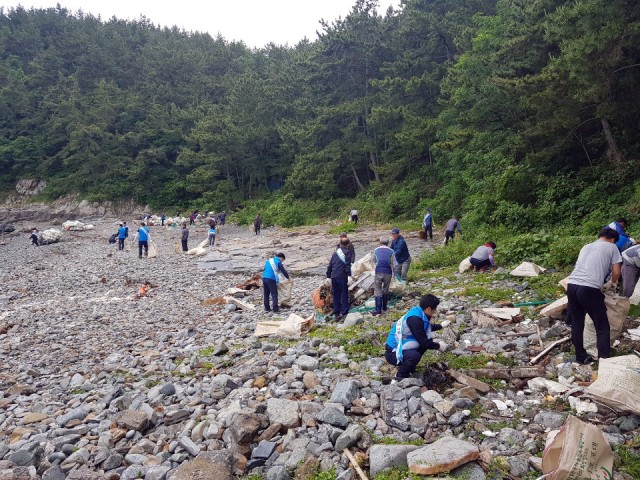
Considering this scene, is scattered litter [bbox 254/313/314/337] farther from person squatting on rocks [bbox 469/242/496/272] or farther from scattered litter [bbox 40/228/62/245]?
scattered litter [bbox 40/228/62/245]

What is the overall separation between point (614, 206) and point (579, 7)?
717 cm

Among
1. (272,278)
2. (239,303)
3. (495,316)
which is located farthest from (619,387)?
(239,303)

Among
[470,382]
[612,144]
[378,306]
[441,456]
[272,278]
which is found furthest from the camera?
[612,144]

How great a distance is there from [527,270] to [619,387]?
6777mm

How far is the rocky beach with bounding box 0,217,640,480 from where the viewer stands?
4234 millimetres

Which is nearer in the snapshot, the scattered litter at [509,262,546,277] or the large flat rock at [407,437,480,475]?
the large flat rock at [407,437,480,475]

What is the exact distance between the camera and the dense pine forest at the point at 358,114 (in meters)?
17.2

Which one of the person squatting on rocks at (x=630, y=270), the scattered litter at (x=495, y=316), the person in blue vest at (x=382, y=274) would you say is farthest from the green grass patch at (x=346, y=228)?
the person squatting on rocks at (x=630, y=270)

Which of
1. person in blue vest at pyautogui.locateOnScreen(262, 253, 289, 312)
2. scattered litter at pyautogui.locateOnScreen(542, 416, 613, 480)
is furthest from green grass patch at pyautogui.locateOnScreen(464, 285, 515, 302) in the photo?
A: scattered litter at pyautogui.locateOnScreen(542, 416, 613, 480)

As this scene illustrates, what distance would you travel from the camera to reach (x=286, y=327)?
8773 millimetres

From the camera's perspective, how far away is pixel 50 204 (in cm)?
5928

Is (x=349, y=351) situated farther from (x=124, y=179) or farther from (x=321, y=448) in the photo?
(x=124, y=179)

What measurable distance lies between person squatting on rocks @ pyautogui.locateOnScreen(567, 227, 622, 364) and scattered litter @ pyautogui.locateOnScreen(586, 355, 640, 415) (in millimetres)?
888

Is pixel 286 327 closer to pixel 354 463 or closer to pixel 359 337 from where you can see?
pixel 359 337
